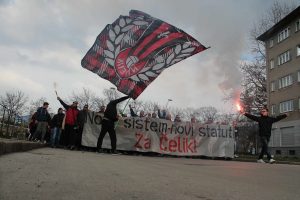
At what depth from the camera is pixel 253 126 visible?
6306cm

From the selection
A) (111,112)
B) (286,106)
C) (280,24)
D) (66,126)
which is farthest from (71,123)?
(280,24)

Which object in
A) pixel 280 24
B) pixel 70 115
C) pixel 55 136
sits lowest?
pixel 55 136

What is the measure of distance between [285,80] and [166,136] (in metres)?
34.2

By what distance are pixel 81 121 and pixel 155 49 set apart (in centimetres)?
428

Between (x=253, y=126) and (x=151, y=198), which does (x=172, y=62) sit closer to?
(x=151, y=198)

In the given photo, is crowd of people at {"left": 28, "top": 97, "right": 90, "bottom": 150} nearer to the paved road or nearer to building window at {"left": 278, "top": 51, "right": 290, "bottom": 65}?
the paved road

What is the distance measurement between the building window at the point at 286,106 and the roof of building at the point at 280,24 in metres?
8.67

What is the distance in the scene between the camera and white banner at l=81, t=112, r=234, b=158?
57.5 feet

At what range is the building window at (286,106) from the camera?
46.9 meters

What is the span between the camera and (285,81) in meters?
48.9

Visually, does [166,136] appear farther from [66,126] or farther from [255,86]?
[255,86]

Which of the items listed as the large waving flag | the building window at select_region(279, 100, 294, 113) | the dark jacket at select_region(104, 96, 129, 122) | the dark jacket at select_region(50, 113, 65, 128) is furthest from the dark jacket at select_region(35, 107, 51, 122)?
the building window at select_region(279, 100, 294, 113)

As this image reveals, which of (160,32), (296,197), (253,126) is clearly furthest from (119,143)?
(253,126)

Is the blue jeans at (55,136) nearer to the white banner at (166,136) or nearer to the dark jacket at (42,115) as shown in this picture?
the dark jacket at (42,115)
